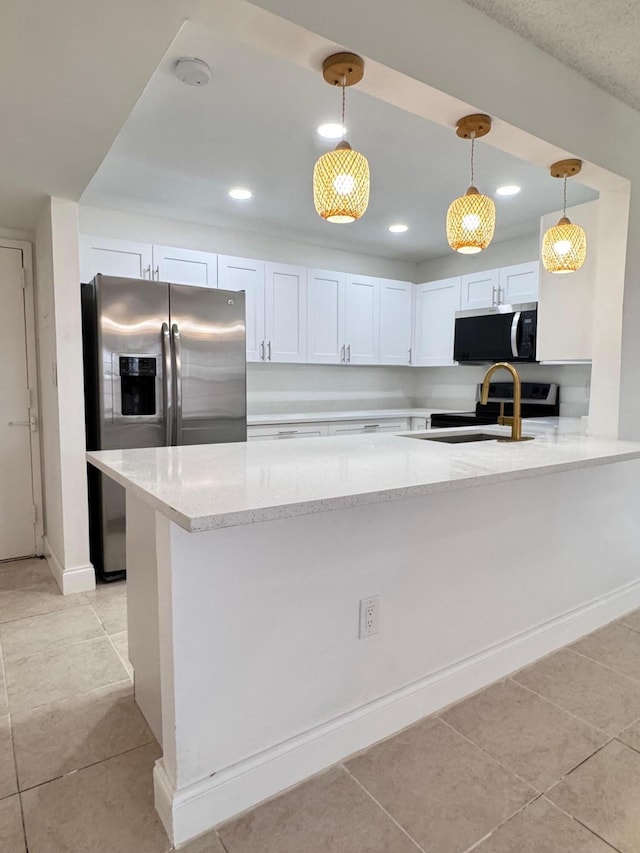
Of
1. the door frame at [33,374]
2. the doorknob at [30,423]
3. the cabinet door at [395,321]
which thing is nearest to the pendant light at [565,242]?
the cabinet door at [395,321]

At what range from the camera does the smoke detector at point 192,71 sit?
206 centimetres

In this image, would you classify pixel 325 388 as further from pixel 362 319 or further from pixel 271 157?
pixel 271 157

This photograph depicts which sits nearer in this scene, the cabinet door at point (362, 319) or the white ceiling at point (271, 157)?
the white ceiling at point (271, 157)

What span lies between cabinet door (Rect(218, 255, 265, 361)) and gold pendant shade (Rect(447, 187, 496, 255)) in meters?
2.30

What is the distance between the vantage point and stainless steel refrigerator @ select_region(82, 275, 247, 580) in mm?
3039

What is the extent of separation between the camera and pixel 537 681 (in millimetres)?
2055

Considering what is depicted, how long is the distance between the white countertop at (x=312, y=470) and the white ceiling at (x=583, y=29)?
1.57 meters

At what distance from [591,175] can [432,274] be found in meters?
3.03

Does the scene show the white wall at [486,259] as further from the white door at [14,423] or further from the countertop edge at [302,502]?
the white door at [14,423]

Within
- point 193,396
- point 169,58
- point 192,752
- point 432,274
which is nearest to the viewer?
point 192,752

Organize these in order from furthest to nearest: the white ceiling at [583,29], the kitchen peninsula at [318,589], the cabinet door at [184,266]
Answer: the cabinet door at [184,266]
the white ceiling at [583,29]
the kitchen peninsula at [318,589]

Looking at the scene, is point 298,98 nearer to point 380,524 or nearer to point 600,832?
point 380,524

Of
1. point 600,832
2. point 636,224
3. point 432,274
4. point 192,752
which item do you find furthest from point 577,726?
point 432,274

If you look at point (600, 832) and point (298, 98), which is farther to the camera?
point (298, 98)
